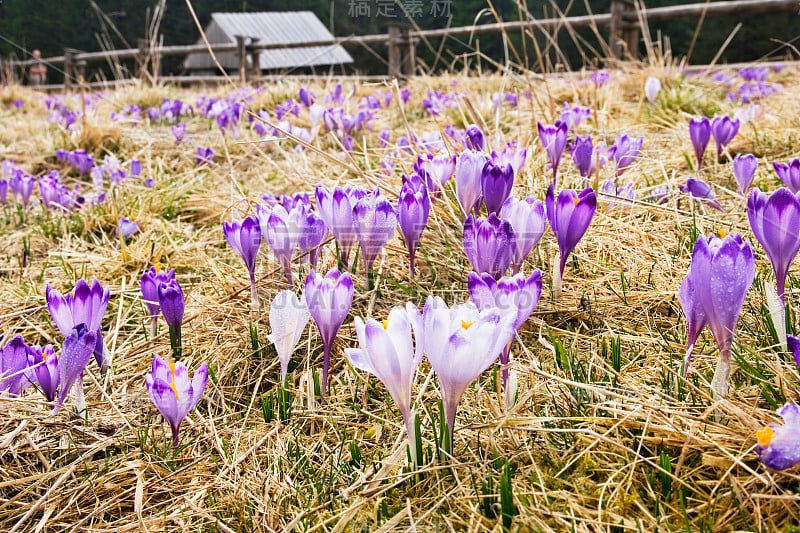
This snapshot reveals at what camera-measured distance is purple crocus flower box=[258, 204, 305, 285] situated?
1573 mm

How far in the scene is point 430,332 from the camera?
0.94m

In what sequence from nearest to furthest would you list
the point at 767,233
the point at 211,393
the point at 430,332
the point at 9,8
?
the point at 430,332 < the point at 767,233 < the point at 211,393 < the point at 9,8

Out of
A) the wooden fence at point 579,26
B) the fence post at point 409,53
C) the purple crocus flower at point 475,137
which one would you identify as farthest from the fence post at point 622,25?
the purple crocus flower at point 475,137

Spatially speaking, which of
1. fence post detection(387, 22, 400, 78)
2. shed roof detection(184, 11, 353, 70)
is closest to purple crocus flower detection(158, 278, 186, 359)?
fence post detection(387, 22, 400, 78)

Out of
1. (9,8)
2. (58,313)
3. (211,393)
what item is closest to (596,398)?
(211,393)

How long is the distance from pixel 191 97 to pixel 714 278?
7.62m

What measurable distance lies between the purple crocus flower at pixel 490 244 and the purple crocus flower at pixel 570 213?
0.13 m

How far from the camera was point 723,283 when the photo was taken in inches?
37.8

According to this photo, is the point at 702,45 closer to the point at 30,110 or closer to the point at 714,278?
the point at 30,110

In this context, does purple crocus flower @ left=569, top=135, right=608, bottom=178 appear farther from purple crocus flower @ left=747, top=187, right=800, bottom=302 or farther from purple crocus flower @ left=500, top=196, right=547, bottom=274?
purple crocus flower @ left=747, top=187, right=800, bottom=302

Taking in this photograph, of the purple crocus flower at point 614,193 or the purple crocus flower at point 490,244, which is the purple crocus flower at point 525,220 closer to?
the purple crocus flower at point 490,244

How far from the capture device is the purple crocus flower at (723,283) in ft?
3.08

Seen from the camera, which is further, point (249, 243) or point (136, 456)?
point (249, 243)

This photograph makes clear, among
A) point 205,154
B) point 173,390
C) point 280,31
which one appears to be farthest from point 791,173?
point 280,31
